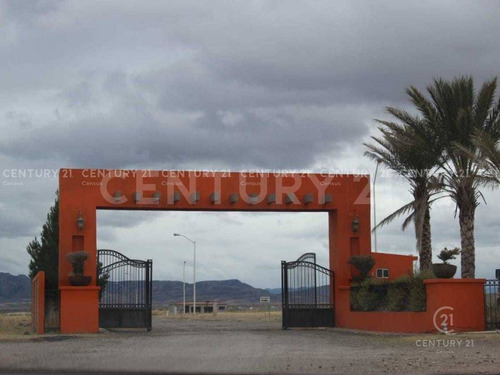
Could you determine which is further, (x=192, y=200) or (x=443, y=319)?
(x=192, y=200)

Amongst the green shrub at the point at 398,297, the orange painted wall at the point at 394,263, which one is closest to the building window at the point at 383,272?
the orange painted wall at the point at 394,263

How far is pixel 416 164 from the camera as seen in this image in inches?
1227

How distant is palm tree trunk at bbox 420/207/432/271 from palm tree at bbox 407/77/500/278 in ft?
7.36

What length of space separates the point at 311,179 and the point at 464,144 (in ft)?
21.4

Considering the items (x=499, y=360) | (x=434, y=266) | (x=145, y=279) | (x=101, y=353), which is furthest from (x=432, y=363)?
(x=145, y=279)

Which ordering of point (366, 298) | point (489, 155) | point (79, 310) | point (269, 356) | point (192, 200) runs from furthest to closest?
point (192, 200) → point (366, 298) → point (79, 310) → point (489, 155) → point (269, 356)

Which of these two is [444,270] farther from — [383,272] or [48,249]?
[48,249]

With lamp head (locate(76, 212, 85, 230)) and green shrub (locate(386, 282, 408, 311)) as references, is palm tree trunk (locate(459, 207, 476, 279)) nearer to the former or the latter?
green shrub (locate(386, 282, 408, 311))

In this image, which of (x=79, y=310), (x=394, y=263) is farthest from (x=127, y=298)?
(x=394, y=263)

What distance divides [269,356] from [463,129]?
14043 mm

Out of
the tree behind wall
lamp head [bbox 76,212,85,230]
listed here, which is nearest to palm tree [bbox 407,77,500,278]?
lamp head [bbox 76,212,85,230]

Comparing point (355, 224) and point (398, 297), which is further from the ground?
point (355, 224)

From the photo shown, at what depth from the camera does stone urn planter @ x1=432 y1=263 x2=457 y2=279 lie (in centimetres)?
2617

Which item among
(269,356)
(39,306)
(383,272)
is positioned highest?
(383,272)
